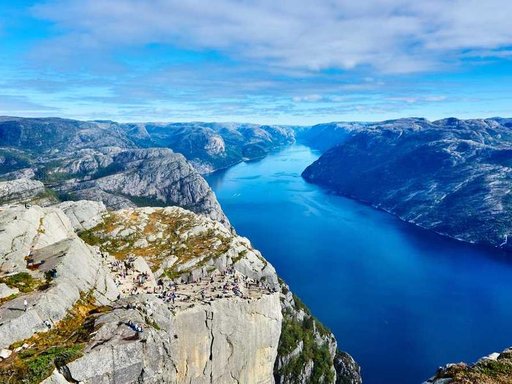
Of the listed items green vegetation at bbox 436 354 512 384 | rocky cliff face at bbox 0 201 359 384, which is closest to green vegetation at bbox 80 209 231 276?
rocky cliff face at bbox 0 201 359 384

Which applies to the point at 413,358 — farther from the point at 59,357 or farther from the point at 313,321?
the point at 59,357

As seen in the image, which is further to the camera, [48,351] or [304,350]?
[304,350]

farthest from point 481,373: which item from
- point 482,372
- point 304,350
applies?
point 304,350

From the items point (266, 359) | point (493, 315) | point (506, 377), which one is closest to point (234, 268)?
point (266, 359)

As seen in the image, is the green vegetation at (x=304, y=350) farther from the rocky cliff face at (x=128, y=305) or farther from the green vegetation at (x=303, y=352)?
the rocky cliff face at (x=128, y=305)

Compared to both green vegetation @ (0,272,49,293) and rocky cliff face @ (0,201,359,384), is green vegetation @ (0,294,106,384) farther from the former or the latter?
green vegetation @ (0,272,49,293)

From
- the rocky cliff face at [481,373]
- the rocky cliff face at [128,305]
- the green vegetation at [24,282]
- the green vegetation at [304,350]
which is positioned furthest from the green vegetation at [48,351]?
the green vegetation at [304,350]

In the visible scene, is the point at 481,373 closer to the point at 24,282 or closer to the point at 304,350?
the point at 24,282
